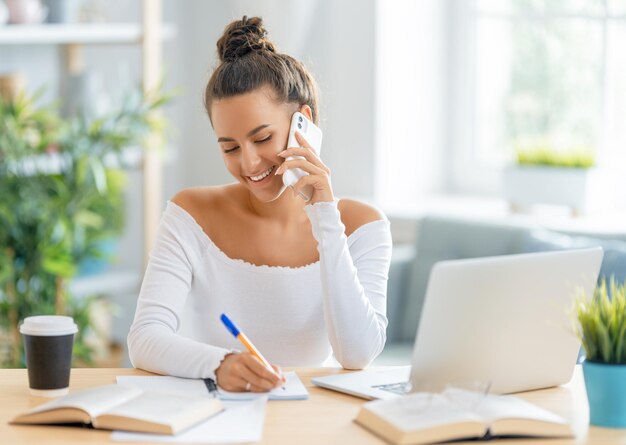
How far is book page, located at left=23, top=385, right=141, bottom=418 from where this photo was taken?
1.48 meters

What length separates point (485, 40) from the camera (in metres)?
4.16

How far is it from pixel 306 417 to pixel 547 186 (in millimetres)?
2296

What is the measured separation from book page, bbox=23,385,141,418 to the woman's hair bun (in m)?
0.79

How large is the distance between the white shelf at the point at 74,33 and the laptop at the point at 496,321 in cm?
232

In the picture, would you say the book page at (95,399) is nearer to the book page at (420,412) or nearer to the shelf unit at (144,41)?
the book page at (420,412)

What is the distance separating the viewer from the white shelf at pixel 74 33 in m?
3.58

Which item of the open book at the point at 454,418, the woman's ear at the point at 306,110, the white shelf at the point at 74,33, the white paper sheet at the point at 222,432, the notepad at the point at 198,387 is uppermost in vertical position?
the white shelf at the point at 74,33

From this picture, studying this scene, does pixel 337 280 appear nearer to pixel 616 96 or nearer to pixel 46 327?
pixel 46 327

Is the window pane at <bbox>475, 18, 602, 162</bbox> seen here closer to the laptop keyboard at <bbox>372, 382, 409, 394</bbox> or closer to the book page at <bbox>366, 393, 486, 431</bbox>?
the laptop keyboard at <bbox>372, 382, 409, 394</bbox>

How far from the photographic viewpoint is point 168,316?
1.98m

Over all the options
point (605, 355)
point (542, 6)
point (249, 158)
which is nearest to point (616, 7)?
point (542, 6)

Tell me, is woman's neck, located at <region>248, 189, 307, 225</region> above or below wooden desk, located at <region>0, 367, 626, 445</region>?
above

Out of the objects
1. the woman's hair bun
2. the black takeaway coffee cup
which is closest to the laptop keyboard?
the black takeaway coffee cup

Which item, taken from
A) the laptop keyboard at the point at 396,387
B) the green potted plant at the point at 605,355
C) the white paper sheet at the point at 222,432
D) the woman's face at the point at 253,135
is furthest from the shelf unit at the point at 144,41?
the green potted plant at the point at 605,355
